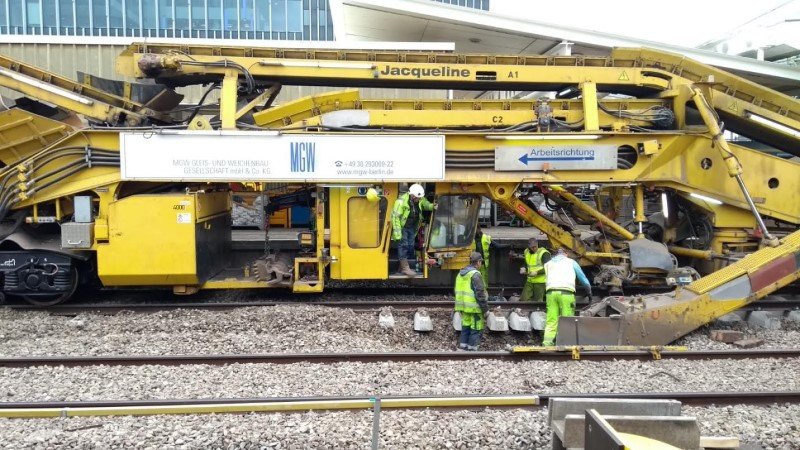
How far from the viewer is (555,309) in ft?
22.6

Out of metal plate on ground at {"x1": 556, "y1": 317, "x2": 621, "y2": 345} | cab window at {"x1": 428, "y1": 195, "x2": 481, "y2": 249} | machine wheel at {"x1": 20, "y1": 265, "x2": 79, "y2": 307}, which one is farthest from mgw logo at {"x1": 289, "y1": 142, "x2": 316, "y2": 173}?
metal plate on ground at {"x1": 556, "y1": 317, "x2": 621, "y2": 345}

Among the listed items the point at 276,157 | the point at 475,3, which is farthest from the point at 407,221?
the point at 475,3

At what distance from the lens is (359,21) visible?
16125 mm

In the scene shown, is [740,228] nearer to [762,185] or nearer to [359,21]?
[762,185]

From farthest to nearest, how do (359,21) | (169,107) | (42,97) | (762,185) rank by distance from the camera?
(359,21) < (169,107) < (762,185) < (42,97)

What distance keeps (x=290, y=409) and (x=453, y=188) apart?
16.0 ft

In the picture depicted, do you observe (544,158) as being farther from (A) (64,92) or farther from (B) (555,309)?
(A) (64,92)

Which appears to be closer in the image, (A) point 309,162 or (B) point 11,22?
(A) point 309,162

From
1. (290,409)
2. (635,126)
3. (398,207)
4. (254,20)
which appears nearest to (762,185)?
(635,126)

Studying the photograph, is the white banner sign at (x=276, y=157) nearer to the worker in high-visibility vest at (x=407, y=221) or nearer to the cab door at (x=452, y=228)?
the worker in high-visibility vest at (x=407, y=221)

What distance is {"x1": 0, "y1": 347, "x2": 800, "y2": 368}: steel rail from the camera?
593 cm

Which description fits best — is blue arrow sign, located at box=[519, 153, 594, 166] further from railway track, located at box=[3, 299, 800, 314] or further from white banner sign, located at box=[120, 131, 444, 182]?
railway track, located at box=[3, 299, 800, 314]

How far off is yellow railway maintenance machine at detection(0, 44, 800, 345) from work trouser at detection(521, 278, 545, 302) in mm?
818

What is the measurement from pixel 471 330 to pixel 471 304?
40 cm
